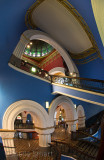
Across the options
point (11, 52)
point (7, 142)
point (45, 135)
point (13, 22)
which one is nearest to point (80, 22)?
point (13, 22)

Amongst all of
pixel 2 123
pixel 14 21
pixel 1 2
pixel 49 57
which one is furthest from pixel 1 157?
pixel 49 57

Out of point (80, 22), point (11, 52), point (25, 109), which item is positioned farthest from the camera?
point (80, 22)

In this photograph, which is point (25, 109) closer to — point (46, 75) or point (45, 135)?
point (45, 135)

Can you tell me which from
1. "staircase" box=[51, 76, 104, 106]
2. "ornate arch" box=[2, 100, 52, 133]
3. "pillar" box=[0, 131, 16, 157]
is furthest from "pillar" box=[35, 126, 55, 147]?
"staircase" box=[51, 76, 104, 106]

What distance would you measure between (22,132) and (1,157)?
28.0 ft

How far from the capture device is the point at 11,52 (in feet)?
20.0

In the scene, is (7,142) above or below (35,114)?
below

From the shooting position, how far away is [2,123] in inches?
217

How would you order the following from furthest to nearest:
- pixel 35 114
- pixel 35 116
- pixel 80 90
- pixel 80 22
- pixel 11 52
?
A: pixel 35 116, pixel 35 114, pixel 80 22, pixel 11 52, pixel 80 90

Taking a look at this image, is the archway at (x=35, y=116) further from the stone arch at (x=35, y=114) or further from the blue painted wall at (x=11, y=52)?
the blue painted wall at (x=11, y=52)

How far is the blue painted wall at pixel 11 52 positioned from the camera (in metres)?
5.13

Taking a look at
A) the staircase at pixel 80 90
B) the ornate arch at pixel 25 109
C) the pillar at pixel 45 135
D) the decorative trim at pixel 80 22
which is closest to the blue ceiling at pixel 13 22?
the decorative trim at pixel 80 22

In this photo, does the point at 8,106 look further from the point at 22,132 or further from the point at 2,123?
the point at 22,132

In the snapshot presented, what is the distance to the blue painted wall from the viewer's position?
16.8 ft
